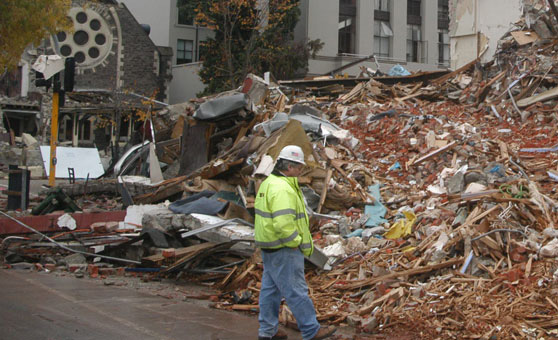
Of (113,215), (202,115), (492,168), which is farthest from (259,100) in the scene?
(492,168)

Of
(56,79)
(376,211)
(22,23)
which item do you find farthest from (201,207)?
(22,23)

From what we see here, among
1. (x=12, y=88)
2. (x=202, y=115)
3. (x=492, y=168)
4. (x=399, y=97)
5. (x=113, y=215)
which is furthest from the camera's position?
(x=12, y=88)

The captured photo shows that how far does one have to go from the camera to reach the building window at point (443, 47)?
41.5m

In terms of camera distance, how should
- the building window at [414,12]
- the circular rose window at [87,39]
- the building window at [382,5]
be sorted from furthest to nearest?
the building window at [414,12] < the building window at [382,5] < the circular rose window at [87,39]

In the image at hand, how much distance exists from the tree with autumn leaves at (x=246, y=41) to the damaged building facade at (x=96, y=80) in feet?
13.2

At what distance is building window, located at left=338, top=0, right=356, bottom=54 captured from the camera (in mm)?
38750

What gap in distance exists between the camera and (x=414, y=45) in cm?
4122

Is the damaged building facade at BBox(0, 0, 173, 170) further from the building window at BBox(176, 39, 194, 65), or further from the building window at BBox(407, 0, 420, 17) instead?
the building window at BBox(407, 0, 420, 17)

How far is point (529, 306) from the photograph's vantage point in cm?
558

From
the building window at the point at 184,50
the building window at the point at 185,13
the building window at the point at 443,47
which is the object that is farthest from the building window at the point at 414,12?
the building window at the point at 184,50

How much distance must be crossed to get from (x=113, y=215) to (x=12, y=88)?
28916 millimetres

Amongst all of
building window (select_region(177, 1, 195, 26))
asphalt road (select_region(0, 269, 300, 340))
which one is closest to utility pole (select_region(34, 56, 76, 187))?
asphalt road (select_region(0, 269, 300, 340))

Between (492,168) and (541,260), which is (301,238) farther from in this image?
(492,168)

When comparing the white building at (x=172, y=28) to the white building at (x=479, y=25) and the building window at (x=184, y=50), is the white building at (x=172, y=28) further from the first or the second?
the white building at (x=479, y=25)
